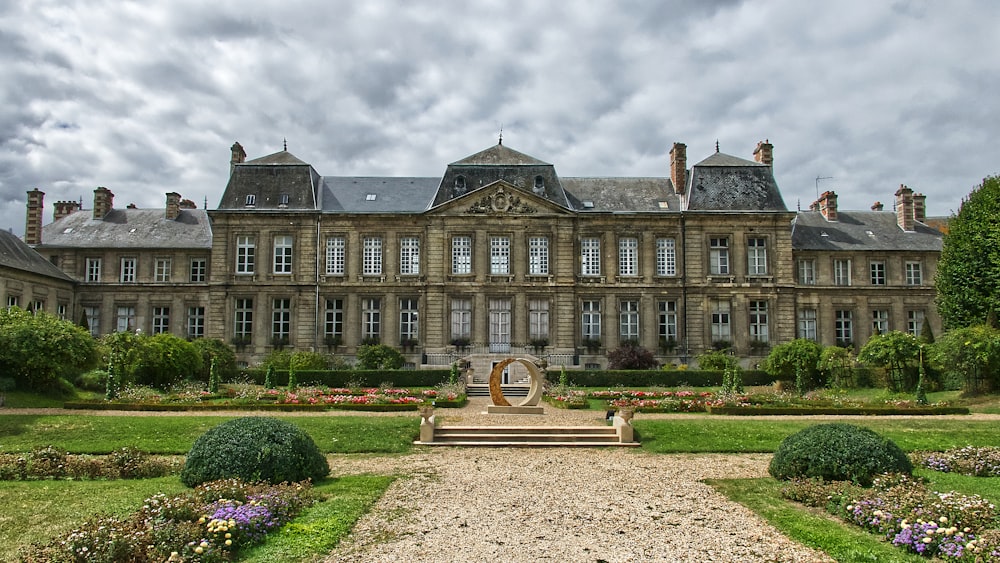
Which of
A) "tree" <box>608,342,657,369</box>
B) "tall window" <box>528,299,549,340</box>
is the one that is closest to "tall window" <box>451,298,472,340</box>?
"tall window" <box>528,299,549,340</box>

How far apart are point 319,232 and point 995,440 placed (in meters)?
28.1

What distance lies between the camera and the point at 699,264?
117 ft

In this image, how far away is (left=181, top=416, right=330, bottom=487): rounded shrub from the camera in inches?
381

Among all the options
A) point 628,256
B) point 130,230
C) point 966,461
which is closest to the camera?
point 966,461

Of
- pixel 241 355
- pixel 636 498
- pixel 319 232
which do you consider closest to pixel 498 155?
pixel 319 232

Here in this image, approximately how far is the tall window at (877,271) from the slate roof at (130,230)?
32.8m

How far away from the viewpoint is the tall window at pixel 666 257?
35.8 metres

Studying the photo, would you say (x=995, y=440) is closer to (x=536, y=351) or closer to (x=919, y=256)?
(x=536, y=351)

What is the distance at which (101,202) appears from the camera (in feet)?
129

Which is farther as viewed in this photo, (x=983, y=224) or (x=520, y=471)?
(x=983, y=224)

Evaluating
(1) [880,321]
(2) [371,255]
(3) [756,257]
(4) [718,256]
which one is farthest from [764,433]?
(1) [880,321]

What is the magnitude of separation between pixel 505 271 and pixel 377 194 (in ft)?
24.8

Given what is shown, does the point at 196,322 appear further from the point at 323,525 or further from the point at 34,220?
the point at 323,525

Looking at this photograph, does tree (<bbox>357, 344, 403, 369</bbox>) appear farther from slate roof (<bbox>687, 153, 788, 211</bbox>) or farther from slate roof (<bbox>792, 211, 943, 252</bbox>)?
slate roof (<bbox>792, 211, 943, 252</bbox>)
